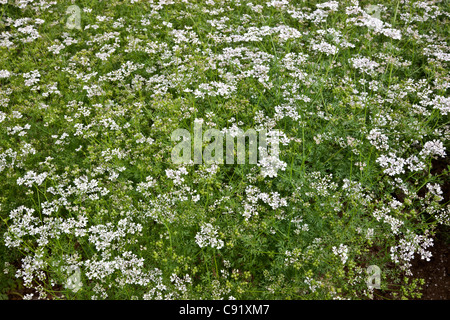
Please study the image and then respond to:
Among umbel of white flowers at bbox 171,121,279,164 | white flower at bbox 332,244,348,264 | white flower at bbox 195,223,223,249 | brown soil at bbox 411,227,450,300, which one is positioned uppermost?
umbel of white flowers at bbox 171,121,279,164

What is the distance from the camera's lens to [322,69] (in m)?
6.31

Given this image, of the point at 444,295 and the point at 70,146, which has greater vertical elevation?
the point at 70,146

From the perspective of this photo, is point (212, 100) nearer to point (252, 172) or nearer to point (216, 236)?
point (252, 172)

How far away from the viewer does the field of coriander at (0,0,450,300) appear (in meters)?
4.27

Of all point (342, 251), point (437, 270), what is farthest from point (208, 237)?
point (437, 270)

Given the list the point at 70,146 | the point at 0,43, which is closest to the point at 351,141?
the point at 70,146

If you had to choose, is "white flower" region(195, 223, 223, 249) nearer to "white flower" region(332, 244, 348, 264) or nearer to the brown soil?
"white flower" region(332, 244, 348, 264)

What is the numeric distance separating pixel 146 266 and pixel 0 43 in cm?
589

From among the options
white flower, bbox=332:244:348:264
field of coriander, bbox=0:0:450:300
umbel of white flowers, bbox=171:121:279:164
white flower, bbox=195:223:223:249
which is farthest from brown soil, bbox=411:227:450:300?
white flower, bbox=195:223:223:249

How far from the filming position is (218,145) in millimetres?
5316

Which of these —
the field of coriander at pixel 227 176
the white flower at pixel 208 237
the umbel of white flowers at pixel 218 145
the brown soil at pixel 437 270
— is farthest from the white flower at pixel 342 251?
the brown soil at pixel 437 270

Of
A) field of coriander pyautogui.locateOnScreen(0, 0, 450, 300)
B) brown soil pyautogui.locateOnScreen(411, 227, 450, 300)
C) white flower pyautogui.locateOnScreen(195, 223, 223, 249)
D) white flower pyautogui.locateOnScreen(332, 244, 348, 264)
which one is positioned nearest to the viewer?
white flower pyautogui.locateOnScreen(332, 244, 348, 264)

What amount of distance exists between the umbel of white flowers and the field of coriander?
1.3 inches
